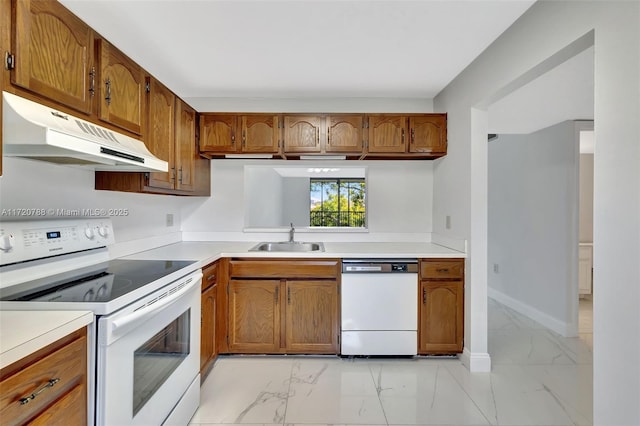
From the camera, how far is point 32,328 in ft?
3.04

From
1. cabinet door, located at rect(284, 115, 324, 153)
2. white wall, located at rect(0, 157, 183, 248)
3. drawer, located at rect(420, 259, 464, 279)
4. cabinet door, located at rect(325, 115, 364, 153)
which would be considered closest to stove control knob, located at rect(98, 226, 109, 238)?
white wall, located at rect(0, 157, 183, 248)

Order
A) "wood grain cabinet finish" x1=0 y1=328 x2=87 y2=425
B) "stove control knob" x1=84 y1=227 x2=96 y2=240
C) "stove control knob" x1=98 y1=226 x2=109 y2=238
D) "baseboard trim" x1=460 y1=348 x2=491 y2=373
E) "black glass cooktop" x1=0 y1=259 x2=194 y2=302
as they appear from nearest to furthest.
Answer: "wood grain cabinet finish" x1=0 y1=328 x2=87 y2=425 → "black glass cooktop" x1=0 y1=259 x2=194 y2=302 → "stove control knob" x1=84 y1=227 x2=96 y2=240 → "stove control knob" x1=98 y1=226 x2=109 y2=238 → "baseboard trim" x1=460 y1=348 x2=491 y2=373

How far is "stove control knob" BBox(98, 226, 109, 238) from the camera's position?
1897 mm

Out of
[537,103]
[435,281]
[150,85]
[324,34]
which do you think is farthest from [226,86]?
[537,103]

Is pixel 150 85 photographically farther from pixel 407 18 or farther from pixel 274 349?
pixel 274 349

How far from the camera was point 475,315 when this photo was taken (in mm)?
2414

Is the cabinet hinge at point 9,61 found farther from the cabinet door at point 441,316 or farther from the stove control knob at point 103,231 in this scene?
the cabinet door at point 441,316

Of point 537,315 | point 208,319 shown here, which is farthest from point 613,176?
point 537,315

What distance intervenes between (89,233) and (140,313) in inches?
34.9

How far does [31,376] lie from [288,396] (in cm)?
151

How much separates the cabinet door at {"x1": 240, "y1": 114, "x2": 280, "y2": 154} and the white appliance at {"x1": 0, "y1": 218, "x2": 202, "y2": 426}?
129 cm

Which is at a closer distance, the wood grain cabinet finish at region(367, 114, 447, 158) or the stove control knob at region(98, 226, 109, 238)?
the stove control knob at region(98, 226, 109, 238)

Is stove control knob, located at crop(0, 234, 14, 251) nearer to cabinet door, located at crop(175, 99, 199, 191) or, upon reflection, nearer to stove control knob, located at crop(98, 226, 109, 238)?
stove control knob, located at crop(98, 226, 109, 238)

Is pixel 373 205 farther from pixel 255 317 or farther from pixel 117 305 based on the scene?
pixel 117 305
